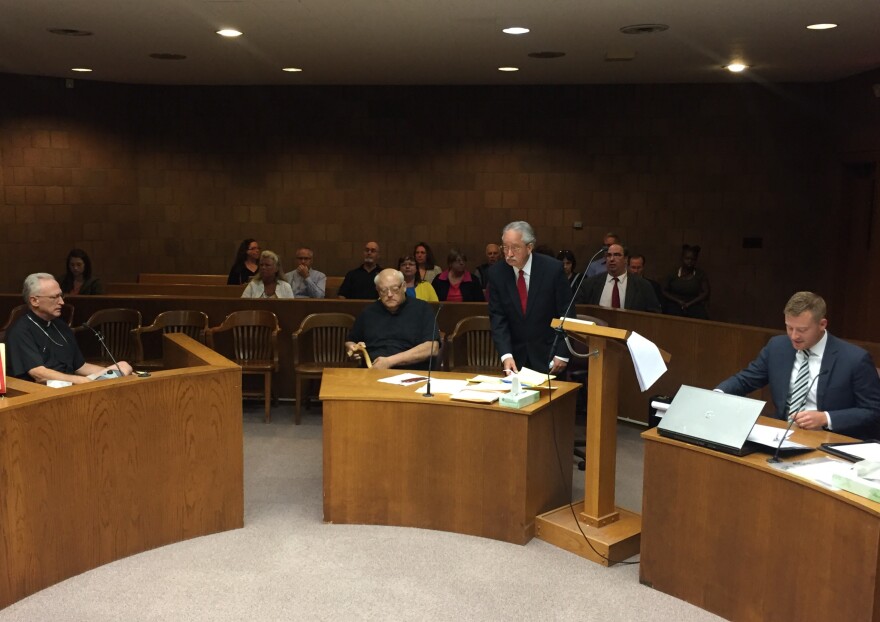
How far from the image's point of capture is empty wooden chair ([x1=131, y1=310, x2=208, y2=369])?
7.21 metres

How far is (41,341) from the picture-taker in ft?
16.8

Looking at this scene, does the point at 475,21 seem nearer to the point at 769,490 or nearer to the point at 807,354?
the point at 807,354

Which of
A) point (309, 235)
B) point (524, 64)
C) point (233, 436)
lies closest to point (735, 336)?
point (233, 436)

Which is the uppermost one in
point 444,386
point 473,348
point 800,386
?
point 800,386

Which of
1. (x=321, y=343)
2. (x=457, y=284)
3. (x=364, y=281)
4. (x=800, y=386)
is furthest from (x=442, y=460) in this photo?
(x=364, y=281)

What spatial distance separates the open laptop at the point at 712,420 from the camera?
361cm

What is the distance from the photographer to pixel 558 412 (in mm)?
4730

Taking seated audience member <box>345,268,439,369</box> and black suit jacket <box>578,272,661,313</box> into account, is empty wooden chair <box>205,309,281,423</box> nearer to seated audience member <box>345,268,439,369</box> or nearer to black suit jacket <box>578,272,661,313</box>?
seated audience member <box>345,268,439,369</box>

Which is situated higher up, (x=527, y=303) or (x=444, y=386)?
(x=527, y=303)

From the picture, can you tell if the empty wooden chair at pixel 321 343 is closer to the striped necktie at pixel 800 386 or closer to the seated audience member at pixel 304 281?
the seated audience member at pixel 304 281

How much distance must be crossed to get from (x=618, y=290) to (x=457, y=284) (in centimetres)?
174

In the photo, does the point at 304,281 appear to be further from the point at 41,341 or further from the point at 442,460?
the point at 442,460

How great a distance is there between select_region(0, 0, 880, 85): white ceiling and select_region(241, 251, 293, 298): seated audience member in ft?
6.29

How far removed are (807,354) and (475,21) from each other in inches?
160
